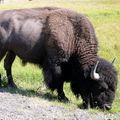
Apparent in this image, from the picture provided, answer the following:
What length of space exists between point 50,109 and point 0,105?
1.14 m

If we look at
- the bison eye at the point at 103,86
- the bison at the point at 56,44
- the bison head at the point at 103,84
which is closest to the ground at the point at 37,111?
the bison head at the point at 103,84

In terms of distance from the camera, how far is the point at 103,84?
12398 millimetres

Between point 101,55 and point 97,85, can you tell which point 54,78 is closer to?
point 97,85

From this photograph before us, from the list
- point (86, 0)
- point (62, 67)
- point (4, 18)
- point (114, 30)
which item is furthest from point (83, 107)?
point (86, 0)

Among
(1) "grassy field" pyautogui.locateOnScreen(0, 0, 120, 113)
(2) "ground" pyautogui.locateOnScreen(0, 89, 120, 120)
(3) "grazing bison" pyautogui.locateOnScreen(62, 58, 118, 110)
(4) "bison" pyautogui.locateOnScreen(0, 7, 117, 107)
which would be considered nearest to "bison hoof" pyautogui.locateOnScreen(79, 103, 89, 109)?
(3) "grazing bison" pyautogui.locateOnScreen(62, 58, 118, 110)

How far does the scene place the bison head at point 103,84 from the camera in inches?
481

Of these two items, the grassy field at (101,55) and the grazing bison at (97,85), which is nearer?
the grazing bison at (97,85)

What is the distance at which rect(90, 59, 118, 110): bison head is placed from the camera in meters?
12.2

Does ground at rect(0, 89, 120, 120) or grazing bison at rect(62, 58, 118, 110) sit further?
grazing bison at rect(62, 58, 118, 110)

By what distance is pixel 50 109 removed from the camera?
36.2 feet

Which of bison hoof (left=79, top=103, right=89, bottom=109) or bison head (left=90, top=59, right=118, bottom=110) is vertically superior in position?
bison head (left=90, top=59, right=118, bottom=110)

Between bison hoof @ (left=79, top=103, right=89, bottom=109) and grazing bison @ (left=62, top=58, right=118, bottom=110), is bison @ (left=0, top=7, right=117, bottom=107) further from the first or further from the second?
bison hoof @ (left=79, top=103, right=89, bottom=109)

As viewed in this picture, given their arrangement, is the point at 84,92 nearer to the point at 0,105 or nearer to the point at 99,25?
the point at 0,105

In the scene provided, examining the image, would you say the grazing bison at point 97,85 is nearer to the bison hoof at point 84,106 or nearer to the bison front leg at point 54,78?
the bison hoof at point 84,106
